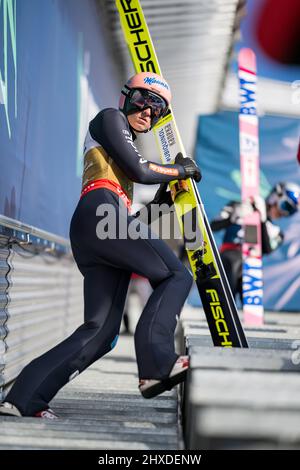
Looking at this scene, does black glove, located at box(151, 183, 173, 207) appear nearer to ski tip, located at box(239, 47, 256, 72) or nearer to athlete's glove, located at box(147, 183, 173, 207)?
athlete's glove, located at box(147, 183, 173, 207)

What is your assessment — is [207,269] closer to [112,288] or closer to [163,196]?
[163,196]

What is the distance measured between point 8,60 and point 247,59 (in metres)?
3.92

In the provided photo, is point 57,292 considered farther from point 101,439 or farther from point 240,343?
point 101,439

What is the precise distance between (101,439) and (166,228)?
1.61 meters

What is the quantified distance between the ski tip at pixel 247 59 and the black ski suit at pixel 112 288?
4133 millimetres

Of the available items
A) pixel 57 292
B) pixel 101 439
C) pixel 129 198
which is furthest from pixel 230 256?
pixel 101 439

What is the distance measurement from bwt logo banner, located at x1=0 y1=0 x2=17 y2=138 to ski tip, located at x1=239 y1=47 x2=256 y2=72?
3.68 metres

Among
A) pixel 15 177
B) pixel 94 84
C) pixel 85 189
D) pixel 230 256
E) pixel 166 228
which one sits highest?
pixel 85 189

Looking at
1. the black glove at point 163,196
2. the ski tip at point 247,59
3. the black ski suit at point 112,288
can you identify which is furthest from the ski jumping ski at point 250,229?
the black ski suit at point 112,288

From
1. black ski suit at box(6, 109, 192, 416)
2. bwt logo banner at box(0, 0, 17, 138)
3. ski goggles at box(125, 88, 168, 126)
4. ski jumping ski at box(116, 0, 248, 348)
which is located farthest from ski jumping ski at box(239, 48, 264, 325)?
black ski suit at box(6, 109, 192, 416)

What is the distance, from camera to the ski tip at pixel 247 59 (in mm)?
7277

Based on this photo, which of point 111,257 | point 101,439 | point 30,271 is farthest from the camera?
point 30,271

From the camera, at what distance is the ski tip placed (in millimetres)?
7277

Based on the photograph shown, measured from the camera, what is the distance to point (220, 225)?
7.65 m
